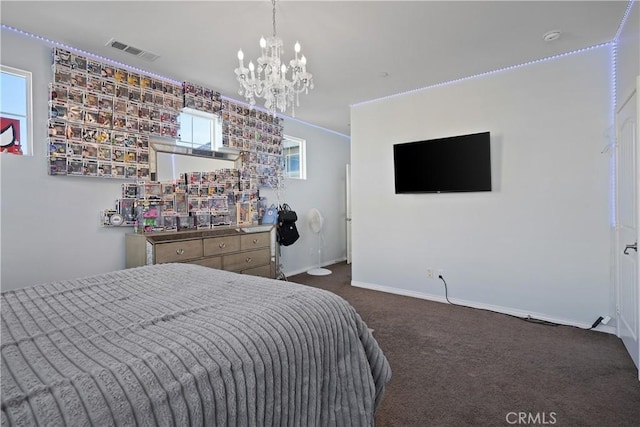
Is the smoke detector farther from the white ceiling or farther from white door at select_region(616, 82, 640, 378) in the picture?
white door at select_region(616, 82, 640, 378)

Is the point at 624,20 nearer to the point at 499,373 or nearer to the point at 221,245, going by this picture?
the point at 499,373

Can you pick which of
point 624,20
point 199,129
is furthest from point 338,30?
point 624,20

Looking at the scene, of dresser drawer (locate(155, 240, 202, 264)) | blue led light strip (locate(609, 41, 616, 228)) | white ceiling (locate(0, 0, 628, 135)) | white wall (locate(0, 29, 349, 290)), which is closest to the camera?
white ceiling (locate(0, 0, 628, 135))

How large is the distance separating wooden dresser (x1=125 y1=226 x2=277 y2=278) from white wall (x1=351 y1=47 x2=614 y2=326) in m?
1.55

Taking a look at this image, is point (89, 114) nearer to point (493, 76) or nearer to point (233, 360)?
point (233, 360)

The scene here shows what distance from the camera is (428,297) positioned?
12.8 ft

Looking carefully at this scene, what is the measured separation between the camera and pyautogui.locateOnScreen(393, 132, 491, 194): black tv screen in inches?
136

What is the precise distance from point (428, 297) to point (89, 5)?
13.7ft

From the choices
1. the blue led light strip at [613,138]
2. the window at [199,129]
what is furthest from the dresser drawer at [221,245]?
the blue led light strip at [613,138]

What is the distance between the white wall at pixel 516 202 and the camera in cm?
296

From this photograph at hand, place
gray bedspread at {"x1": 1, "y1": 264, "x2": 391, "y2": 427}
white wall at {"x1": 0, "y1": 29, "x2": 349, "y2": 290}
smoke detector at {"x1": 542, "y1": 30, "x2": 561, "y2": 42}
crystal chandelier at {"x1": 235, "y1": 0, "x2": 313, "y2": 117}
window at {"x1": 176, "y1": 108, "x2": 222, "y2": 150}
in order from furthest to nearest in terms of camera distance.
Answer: window at {"x1": 176, "y1": 108, "x2": 222, "y2": 150}
smoke detector at {"x1": 542, "y1": 30, "x2": 561, "y2": 42}
white wall at {"x1": 0, "y1": 29, "x2": 349, "y2": 290}
crystal chandelier at {"x1": 235, "y1": 0, "x2": 313, "y2": 117}
gray bedspread at {"x1": 1, "y1": 264, "x2": 391, "y2": 427}

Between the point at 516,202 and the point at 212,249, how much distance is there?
3.20 meters

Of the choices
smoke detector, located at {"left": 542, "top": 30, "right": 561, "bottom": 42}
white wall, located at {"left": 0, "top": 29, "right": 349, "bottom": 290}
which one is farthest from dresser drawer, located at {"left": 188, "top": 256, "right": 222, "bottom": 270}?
smoke detector, located at {"left": 542, "top": 30, "right": 561, "bottom": 42}

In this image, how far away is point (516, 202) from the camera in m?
3.32
